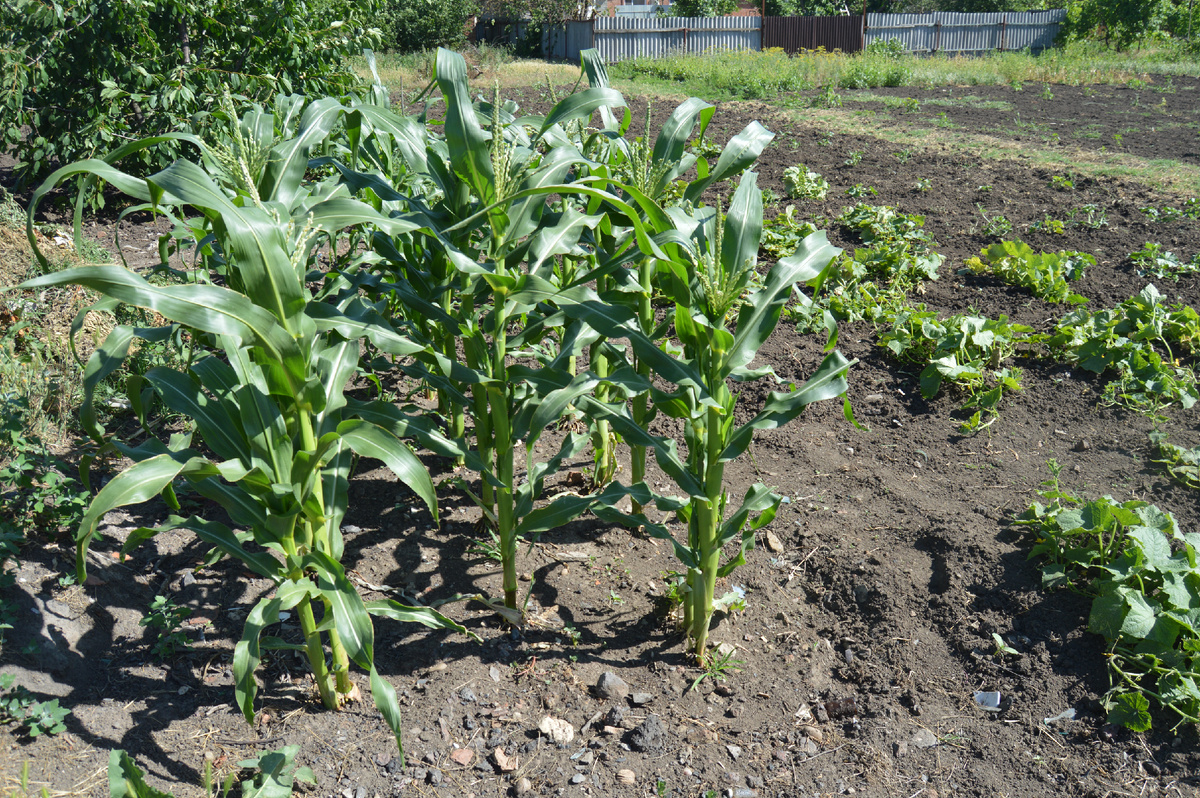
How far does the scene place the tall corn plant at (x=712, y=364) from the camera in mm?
2535

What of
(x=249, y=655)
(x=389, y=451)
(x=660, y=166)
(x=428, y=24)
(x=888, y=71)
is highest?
(x=428, y=24)

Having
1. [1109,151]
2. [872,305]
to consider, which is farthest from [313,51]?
[1109,151]

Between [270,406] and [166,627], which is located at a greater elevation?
[270,406]

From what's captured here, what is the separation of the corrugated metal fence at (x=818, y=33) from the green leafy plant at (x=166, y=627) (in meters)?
29.4

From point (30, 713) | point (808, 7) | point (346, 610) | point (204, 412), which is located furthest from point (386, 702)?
point (808, 7)

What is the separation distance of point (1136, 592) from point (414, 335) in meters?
3.07

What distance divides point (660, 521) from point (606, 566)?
40 cm

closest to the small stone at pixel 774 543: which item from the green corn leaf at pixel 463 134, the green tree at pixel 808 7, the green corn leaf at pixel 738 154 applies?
the green corn leaf at pixel 738 154

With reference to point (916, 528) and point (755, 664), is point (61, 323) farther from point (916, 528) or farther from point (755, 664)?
point (916, 528)

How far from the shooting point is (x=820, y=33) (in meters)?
28.2

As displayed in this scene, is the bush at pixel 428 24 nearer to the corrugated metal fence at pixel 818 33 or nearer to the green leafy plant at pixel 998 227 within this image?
the corrugated metal fence at pixel 818 33

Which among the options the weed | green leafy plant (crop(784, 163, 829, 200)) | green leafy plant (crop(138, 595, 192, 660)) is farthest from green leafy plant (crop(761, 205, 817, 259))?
green leafy plant (crop(138, 595, 192, 660))

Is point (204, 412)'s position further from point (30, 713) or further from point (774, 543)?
point (774, 543)

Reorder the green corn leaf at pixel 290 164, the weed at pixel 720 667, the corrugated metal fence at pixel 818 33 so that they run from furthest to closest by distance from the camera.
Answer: the corrugated metal fence at pixel 818 33, the weed at pixel 720 667, the green corn leaf at pixel 290 164
